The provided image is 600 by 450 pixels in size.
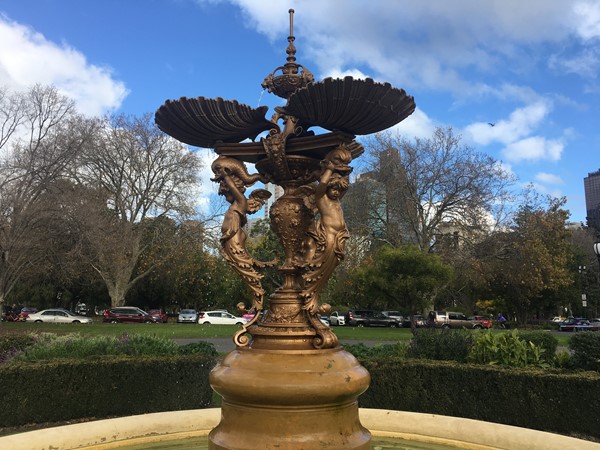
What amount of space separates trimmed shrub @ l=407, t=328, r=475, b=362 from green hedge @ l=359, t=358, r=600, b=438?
1704mm

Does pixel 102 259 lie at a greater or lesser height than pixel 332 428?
greater

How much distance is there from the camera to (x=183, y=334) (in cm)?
2412

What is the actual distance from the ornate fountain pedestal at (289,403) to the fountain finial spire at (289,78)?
2240mm

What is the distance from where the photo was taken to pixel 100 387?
7969 mm

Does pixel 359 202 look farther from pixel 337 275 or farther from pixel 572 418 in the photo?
pixel 572 418

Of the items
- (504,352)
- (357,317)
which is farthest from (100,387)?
(357,317)

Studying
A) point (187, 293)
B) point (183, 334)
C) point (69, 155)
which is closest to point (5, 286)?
point (69, 155)

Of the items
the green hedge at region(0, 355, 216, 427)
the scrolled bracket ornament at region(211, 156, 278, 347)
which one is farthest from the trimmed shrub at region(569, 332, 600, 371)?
the scrolled bracket ornament at region(211, 156, 278, 347)

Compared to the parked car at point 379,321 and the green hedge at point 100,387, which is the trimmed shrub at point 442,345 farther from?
the parked car at point 379,321

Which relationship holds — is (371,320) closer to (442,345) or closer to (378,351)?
(378,351)

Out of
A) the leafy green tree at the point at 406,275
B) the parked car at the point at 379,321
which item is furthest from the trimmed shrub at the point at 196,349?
the parked car at the point at 379,321

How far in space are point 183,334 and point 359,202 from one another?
13524mm

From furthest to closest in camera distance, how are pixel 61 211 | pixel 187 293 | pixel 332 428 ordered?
pixel 187 293 < pixel 61 211 < pixel 332 428

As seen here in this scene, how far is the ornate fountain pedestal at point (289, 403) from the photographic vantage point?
331 cm
